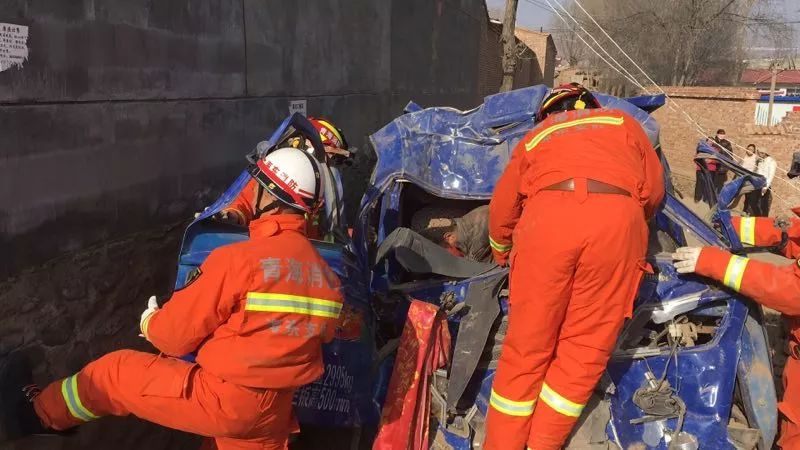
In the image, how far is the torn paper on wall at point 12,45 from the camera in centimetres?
257

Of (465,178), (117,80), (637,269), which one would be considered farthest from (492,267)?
(117,80)

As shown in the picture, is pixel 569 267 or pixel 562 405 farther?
pixel 562 405

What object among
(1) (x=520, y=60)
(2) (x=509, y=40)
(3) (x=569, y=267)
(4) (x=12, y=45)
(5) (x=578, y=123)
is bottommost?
(3) (x=569, y=267)

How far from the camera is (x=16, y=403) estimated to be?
2664 millimetres

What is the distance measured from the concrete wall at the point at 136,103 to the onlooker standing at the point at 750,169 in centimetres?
727

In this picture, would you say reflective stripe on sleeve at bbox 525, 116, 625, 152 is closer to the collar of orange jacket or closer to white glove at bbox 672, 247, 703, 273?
white glove at bbox 672, 247, 703, 273

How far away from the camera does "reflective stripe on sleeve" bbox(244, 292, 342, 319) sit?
2.43 meters

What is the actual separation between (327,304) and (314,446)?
1632mm

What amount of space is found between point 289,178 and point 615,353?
182 cm

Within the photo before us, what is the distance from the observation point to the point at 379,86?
8.12 m

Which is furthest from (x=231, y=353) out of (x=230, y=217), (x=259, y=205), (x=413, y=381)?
(x=413, y=381)

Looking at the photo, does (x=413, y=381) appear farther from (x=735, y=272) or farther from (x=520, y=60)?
(x=520, y=60)

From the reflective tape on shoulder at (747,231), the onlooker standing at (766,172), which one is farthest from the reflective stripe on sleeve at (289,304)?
the onlooker standing at (766,172)

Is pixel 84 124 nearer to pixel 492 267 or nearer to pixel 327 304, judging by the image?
pixel 327 304
